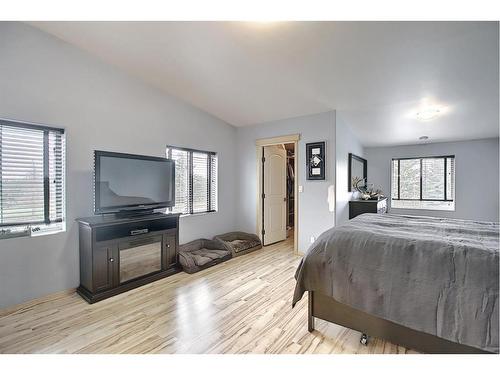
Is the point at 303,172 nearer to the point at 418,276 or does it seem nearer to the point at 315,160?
the point at 315,160

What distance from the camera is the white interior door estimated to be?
15.0 feet

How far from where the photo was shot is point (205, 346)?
1.68 metres

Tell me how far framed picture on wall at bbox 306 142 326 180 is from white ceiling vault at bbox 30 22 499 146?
0.64 m

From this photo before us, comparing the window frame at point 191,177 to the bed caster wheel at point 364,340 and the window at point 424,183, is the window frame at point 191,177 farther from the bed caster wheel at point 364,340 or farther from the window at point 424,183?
the window at point 424,183

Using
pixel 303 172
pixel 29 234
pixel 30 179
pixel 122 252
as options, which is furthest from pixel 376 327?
pixel 30 179

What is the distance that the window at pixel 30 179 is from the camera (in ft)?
7.40

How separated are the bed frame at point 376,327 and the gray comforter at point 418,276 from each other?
102mm

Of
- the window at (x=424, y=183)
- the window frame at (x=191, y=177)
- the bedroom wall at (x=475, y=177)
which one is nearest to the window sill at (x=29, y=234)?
the window frame at (x=191, y=177)

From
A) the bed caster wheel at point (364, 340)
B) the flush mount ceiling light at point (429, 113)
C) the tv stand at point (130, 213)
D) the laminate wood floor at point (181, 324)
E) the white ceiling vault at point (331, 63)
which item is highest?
the white ceiling vault at point (331, 63)

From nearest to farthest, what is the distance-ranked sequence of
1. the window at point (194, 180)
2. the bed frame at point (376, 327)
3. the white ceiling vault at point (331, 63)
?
1. the bed frame at point (376, 327)
2. the white ceiling vault at point (331, 63)
3. the window at point (194, 180)

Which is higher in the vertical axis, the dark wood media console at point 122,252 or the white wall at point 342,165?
the white wall at point 342,165
